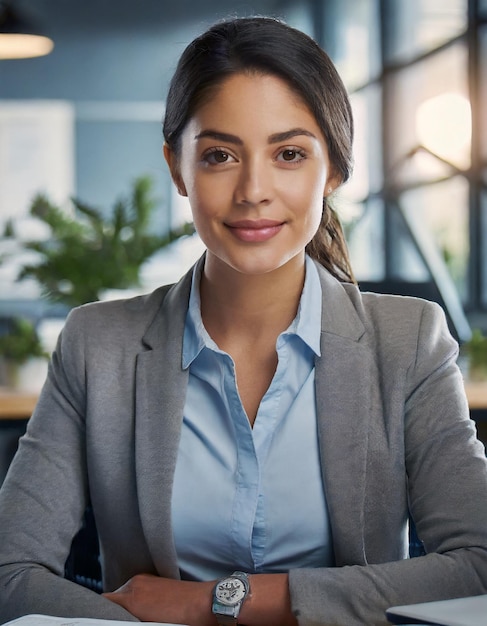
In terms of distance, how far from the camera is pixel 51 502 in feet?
5.09

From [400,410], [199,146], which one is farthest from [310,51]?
[400,410]

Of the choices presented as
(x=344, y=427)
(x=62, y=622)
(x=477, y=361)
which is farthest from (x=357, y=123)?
(x=62, y=622)

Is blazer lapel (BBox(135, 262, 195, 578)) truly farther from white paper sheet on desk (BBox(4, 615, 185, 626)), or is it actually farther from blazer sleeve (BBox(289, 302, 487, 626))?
white paper sheet on desk (BBox(4, 615, 185, 626))

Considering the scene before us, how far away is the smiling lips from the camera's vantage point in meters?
1.50

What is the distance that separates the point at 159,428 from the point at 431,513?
1.46 feet

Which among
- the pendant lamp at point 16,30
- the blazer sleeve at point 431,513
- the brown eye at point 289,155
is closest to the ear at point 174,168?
the brown eye at point 289,155

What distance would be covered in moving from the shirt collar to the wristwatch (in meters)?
0.39

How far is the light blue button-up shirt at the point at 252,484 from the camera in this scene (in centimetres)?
153

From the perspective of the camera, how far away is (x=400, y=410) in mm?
1557

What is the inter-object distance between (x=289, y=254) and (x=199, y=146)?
22 centimetres

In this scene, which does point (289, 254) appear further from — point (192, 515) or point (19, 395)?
point (19, 395)

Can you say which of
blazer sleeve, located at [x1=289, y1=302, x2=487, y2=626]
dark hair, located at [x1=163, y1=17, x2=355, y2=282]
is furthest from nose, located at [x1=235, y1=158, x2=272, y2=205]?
blazer sleeve, located at [x1=289, y1=302, x2=487, y2=626]

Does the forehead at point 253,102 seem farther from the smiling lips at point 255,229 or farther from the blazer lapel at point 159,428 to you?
the blazer lapel at point 159,428

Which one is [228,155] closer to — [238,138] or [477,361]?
[238,138]
